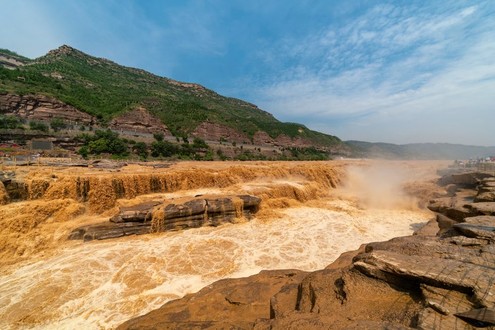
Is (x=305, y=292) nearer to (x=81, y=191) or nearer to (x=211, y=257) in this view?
(x=211, y=257)

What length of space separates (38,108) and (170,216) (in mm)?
37725

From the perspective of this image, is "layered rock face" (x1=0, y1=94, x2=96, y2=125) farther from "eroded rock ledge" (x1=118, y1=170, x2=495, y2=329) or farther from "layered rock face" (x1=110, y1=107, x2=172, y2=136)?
"eroded rock ledge" (x1=118, y1=170, x2=495, y2=329)

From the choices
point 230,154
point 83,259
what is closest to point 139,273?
point 83,259

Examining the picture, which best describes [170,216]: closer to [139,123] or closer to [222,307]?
[222,307]

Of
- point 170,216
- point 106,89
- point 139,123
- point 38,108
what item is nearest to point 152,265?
point 170,216

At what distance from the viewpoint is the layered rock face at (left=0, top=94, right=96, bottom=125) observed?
1231 inches

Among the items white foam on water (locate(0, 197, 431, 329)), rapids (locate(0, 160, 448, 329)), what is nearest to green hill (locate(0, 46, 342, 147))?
rapids (locate(0, 160, 448, 329))

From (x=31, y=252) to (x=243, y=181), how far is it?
12801 millimetres

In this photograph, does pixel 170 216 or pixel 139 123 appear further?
pixel 139 123

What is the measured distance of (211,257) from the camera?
27.8 feet

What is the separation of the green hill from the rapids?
3849 centimetres

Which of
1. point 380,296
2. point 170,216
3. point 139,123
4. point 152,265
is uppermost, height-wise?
point 139,123

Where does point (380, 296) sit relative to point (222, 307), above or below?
above

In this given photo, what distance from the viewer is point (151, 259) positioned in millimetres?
8156
